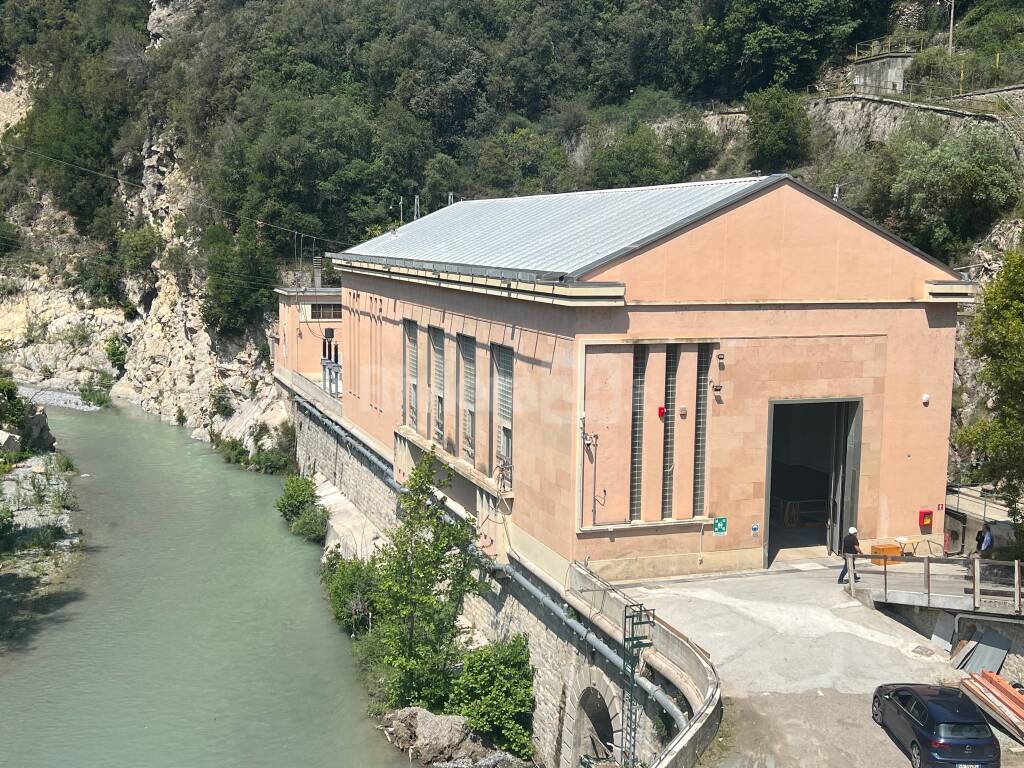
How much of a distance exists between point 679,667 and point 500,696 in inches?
224

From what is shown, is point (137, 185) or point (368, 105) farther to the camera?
point (137, 185)

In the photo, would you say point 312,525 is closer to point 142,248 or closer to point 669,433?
point 669,433

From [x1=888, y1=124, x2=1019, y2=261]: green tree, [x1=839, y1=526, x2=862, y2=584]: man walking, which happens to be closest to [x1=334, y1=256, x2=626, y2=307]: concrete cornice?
[x1=839, y1=526, x2=862, y2=584]: man walking

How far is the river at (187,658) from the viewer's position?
20.5 metres

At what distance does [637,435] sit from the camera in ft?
62.6

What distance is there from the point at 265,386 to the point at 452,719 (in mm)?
34000

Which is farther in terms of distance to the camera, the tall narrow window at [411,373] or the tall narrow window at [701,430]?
the tall narrow window at [411,373]

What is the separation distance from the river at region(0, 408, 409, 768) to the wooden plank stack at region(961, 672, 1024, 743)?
1003cm

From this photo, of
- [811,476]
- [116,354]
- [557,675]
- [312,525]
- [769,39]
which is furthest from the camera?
[116,354]

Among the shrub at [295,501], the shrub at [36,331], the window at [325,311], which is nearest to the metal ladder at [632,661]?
the shrub at [295,501]

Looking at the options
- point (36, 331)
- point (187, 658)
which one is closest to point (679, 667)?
point (187, 658)

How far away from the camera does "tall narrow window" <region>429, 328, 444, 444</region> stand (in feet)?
85.0

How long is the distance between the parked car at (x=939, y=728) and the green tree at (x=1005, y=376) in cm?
550

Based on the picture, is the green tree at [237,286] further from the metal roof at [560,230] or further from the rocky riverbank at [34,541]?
the metal roof at [560,230]
